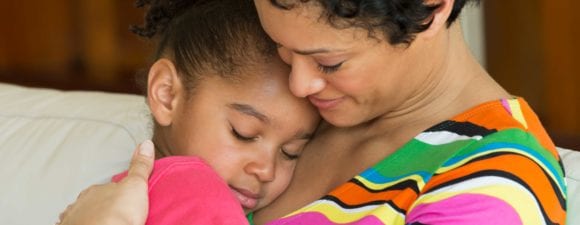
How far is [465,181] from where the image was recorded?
1302 mm

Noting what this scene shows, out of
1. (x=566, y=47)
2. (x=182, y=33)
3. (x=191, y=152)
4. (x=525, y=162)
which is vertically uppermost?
(x=525, y=162)

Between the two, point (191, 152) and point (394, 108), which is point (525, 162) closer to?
point (394, 108)

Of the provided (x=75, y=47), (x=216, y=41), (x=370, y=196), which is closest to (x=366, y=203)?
(x=370, y=196)

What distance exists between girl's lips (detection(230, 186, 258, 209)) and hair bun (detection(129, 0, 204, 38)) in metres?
0.28

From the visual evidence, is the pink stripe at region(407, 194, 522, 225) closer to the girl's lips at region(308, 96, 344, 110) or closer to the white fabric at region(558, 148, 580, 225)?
the girl's lips at region(308, 96, 344, 110)

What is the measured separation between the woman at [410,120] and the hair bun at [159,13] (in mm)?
288

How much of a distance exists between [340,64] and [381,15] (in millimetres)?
91

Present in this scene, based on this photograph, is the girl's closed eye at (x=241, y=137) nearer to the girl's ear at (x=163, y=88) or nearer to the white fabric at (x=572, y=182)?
the girl's ear at (x=163, y=88)

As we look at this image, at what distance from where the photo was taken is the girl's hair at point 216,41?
1.59 m

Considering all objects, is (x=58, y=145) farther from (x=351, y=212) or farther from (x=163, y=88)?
(x=351, y=212)

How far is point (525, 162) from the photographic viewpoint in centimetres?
132

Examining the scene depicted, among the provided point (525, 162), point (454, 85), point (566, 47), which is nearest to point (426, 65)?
point (454, 85)

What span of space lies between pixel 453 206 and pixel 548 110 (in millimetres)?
2073

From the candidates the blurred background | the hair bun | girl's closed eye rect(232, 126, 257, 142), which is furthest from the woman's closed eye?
the blurred background
